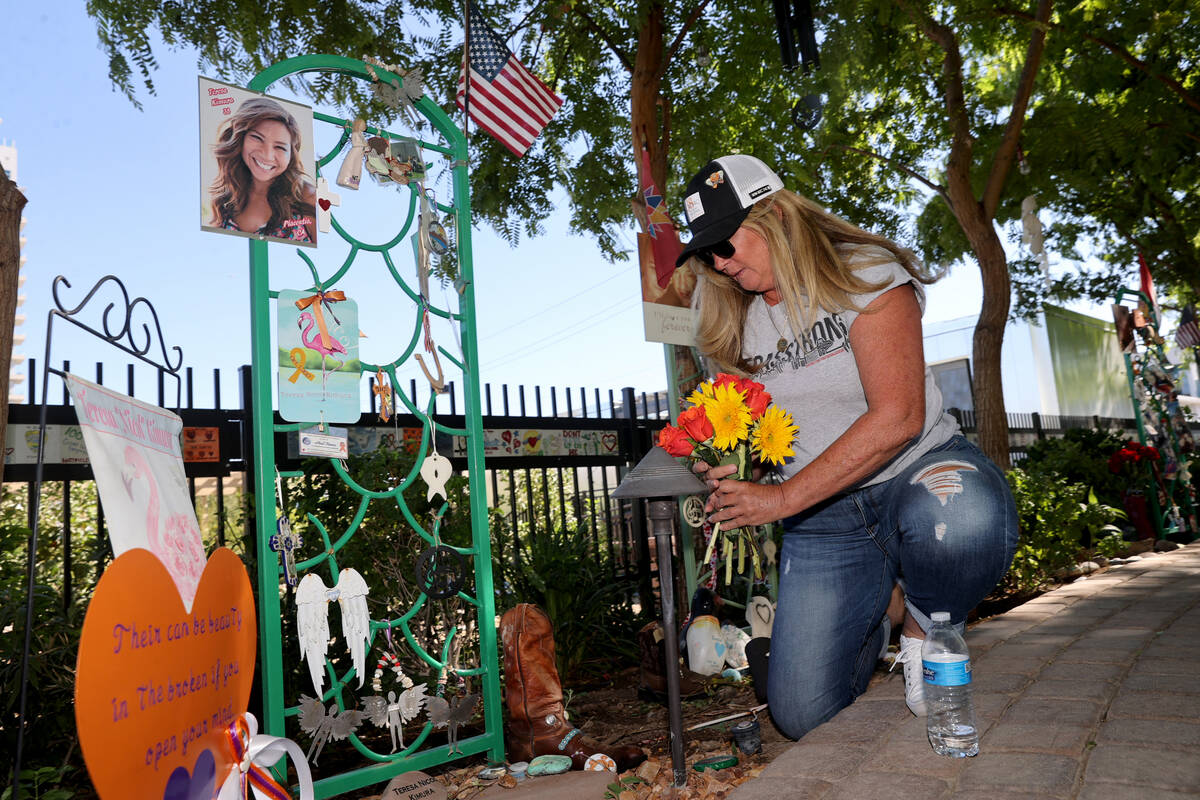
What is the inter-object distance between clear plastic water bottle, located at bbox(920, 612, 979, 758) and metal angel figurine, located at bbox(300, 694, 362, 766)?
2072mm

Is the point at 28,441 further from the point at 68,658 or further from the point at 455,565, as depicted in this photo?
the point at 455,565

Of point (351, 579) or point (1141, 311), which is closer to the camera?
point (351, 579)

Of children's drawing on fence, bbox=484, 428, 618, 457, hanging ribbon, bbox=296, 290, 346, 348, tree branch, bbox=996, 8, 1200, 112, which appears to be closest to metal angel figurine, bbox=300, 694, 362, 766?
hanging ribbon, bbox=296, 290, 346, 348

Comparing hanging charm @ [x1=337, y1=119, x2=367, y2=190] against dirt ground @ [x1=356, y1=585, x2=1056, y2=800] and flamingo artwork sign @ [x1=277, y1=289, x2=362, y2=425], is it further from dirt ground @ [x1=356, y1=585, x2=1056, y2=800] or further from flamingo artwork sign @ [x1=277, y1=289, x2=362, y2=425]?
dirt ground @ [x1=356, y1=585, x2=1056, y2=800]

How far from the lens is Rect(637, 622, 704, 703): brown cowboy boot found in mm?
4117

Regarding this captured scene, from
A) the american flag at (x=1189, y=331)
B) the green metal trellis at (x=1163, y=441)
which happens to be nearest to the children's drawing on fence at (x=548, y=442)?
the green metal trellis at (x=1163, y=441)

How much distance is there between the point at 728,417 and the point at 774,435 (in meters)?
0.17

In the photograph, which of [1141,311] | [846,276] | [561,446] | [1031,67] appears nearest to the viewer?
[846,276]

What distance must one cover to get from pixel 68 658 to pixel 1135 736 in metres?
3.90

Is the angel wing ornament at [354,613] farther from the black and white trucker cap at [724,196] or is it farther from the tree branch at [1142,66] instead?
the tree branch at [1142,66]

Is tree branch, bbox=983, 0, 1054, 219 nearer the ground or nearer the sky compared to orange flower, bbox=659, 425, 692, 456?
nearer the sky

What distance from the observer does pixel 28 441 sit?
3.96 m

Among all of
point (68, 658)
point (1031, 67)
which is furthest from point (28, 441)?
point (1031, 67)

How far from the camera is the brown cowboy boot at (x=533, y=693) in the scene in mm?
3260
